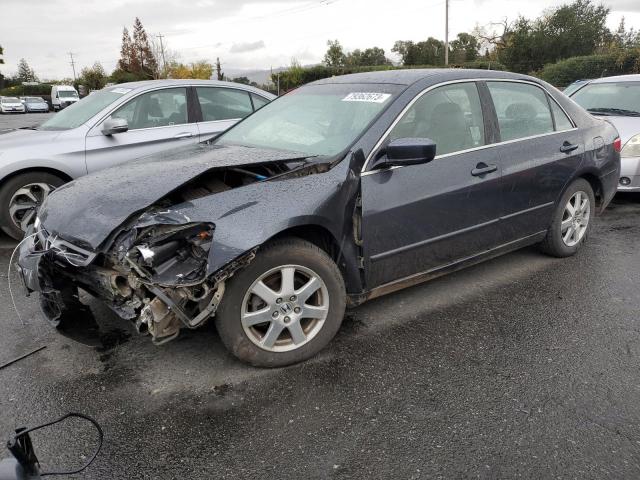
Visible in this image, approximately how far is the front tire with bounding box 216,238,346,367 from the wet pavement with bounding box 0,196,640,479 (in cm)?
13

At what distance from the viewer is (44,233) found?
9.99 ft

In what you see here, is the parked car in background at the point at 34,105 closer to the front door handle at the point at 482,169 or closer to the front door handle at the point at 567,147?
the front door handle at the point at 567,147

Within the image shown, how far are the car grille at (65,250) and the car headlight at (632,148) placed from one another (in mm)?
6156

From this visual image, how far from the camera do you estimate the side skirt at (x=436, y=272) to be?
10.9ft

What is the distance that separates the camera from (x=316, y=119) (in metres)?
3.75

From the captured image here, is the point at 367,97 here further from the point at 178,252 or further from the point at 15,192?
the point at 15,192

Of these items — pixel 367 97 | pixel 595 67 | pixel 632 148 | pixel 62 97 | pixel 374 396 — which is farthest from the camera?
pixel 62 97

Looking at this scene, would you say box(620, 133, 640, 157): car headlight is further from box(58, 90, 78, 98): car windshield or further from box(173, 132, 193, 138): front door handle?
box(58, 90, 78, 98): car windshield

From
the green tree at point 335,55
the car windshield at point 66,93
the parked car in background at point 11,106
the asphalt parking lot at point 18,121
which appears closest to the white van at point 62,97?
the car windshield at point 66,93

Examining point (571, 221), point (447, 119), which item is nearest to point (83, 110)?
point (447, 119)

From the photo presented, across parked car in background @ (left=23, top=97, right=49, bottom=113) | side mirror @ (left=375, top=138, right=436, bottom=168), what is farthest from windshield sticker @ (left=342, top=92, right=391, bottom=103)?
parked car in background @ (left=23, top=97, right=49, bottom=113)

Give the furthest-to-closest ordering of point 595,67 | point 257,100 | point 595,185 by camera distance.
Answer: point 595,67 < point 257,100 < point 595,185

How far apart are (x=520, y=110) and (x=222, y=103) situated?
12.1 feet

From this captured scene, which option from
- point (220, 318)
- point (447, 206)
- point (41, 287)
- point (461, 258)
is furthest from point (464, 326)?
point (41, 287)
